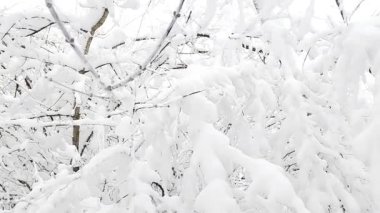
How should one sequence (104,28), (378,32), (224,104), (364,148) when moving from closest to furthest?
(364,148) < (378,32) < (224,104) < (104,28)

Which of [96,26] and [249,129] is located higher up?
[96,26]

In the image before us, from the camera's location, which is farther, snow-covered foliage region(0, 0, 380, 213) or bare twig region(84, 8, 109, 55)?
bare twig region(84, 8, 109, 55)

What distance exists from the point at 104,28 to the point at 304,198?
185 cm

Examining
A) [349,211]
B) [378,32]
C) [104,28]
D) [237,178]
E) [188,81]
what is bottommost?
[237,178]

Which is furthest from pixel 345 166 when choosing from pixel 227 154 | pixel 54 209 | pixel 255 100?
pixel 54 209

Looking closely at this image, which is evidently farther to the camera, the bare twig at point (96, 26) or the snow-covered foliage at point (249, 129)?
the bare twig at point (96, 26)

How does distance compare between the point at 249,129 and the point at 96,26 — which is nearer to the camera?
the point at 249,129

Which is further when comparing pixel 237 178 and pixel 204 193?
pixel 237 178

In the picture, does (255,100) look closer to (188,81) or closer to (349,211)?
(188,81)

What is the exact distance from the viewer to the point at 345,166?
5.73 feet

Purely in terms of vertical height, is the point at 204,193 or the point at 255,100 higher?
the point at 255,100

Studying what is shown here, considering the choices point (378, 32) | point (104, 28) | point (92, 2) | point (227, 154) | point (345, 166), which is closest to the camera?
point (378, 32)

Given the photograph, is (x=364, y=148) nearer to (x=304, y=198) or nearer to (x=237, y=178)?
(x=304, y=198)

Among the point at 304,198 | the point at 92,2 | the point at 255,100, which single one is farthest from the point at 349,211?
the point at 92,2
